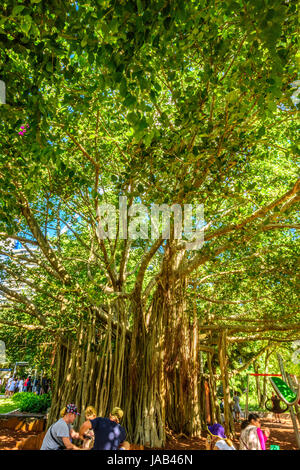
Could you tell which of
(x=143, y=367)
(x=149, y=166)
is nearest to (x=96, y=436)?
(x=143, y=367)

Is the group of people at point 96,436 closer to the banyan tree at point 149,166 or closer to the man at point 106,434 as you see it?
the man at point 106,434

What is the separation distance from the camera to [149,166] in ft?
12.5

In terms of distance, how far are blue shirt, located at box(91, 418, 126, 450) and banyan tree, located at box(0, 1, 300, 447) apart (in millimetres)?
1738

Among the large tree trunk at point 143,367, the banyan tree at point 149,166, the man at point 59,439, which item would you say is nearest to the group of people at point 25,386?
the banyan tree at point 149,166

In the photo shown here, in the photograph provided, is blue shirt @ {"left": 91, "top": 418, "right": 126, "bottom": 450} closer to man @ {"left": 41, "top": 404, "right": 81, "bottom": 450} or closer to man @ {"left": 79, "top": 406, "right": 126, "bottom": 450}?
man @ {"left": 79, "top": 406, "right": 126, "bottom": 450}

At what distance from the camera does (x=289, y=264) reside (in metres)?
5.41

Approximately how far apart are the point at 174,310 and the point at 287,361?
1038 cm

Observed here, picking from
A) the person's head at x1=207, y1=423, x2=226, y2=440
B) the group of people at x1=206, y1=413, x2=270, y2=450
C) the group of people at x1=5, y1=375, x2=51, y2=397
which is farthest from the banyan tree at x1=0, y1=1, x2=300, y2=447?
the group of people at x1=5, y1=375, x2=51, y2=397

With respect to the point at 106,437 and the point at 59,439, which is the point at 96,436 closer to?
the point at 106,437

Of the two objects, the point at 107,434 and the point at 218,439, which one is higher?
the point at 107,434

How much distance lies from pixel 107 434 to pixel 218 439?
5.16ft

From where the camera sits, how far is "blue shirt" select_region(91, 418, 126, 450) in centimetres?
290

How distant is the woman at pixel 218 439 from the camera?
2954mm
